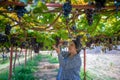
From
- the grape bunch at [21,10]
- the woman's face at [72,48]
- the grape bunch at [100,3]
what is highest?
the grape bunch at [100,3]

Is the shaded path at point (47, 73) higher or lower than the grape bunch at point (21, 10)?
lower

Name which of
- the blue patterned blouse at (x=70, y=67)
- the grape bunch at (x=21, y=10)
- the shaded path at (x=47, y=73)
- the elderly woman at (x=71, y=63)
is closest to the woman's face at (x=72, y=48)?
the elderly woman at (x=71, y=63)

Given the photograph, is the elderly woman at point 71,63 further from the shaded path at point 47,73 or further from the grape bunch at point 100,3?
the shaded path at point 47,73

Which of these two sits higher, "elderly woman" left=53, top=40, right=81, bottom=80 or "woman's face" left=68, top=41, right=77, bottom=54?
"woman's face" left=68, top=41, right=77, bottom=54

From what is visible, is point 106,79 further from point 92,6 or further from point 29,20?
point 92,6

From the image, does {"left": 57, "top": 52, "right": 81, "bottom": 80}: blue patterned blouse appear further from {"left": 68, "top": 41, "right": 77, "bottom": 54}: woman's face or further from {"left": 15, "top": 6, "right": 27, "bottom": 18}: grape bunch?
{"left": 15, "top": 6, "right": 27, "bottom": 18}: grape bunch

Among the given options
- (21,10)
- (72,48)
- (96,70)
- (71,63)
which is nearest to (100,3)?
(21,10)

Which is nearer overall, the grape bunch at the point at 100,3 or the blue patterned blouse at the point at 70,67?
the grape bunch at the point at 100,3

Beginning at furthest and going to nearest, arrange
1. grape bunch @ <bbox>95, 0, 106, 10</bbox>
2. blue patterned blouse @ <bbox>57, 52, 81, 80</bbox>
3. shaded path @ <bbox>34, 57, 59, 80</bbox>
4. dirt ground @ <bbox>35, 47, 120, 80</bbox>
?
dirt ground @ <bbox>35, 47, 120, 80</bbox> < shaded path @ <bbox>34, 57, 59, 80</bbox> < blue patterned blouse @ <bbox>57, 52, 81, 80</bbox> < grape bunch @ <bbox>95, 0, 106, 10</bbox>

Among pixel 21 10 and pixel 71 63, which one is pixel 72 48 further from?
pixel 21 10

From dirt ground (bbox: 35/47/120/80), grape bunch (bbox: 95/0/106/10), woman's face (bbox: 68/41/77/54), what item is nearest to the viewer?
grape bunch (bbox: 95/0/106/10)

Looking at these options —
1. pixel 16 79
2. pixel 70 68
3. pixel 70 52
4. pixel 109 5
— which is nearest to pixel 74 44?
pixel 70 52

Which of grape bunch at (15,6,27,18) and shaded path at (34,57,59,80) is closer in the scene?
grape bunch at (15,6,27,18)

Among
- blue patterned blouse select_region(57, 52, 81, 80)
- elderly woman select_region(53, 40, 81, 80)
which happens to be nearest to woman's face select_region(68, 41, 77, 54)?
elderly woman select_region(53, 40, 81, 80)
